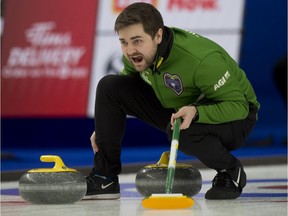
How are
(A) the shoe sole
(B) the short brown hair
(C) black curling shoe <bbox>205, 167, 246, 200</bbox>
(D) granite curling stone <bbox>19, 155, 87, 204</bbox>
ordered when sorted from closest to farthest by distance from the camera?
1. (D) granite curling stone <bbox>19, 155, 87, 204</bbox>
2. (B) the short brown hair
3. (C) black curling shoe <bbox>205, 167, 246, 200</bbox>
4. (A) the shoe sole

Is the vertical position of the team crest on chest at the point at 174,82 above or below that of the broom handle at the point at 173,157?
above

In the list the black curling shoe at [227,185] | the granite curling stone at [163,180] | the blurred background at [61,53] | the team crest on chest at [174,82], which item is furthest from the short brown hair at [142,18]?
the blurred background at [61,53]

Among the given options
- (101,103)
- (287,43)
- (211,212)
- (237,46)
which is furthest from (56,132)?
(211,212)

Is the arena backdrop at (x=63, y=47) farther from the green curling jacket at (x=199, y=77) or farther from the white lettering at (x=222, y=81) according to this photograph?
the white lettering at (x=222, y=81)

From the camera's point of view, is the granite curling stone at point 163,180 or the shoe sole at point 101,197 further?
the shoe sole at point 101,197

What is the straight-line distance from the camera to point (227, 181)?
3158 millimetres

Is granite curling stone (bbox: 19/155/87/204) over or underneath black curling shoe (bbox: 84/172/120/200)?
over

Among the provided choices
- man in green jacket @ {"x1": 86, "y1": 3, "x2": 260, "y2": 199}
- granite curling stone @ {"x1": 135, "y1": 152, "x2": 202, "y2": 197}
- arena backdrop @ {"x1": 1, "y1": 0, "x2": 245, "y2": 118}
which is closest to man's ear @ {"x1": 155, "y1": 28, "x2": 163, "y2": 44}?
man in green jacket @ {"x1": 86, "y1": 3, "x2": 260, "y2": 199}

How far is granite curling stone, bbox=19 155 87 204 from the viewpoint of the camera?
9.39ft

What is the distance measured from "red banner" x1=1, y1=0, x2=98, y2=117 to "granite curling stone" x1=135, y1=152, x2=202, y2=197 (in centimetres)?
329

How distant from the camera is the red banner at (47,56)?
20.5 ft

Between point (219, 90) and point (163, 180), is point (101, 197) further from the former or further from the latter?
point (219, 90)

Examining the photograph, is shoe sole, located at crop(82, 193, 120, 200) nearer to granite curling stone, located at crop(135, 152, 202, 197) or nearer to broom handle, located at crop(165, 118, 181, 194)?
granite curling stone, located at crop(135, 152, 202, 197)

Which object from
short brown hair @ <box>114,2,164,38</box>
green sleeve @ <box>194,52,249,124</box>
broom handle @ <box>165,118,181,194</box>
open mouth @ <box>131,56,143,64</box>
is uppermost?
short brown hair @ <box>114,2,164,38</box>
